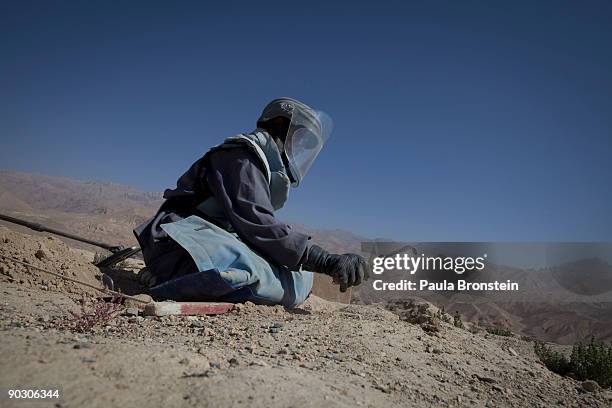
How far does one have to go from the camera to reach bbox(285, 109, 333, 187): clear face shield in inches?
139

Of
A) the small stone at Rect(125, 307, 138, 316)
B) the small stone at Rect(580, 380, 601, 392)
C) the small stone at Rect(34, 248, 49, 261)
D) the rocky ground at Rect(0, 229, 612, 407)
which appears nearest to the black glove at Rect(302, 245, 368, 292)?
the rocky ground at Rect(0, 229, 612, 407)

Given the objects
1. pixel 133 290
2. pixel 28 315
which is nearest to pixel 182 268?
pixel 133 290

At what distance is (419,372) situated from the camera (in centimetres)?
193

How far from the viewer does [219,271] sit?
2.68m

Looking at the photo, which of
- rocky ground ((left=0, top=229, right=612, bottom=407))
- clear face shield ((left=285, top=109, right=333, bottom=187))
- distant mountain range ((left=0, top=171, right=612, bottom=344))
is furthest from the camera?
distant mountain range ((left=0, top=171, right=612, bottom=344))

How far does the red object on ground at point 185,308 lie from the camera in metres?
2.27

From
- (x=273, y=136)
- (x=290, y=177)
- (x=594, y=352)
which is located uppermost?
(x=273, y=136)

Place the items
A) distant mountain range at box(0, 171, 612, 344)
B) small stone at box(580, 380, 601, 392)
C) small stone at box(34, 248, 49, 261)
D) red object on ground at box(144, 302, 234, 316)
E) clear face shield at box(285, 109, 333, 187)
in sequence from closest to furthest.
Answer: red object on ground at box(144, 302, 234, 316)
small stone at box(580, 380, 601, 392)
small stone at box(34, 248, 49, 261)
clear face shield at box(285, 109, 333, 187)
distant mountain range at box(0, 171, 612, 344)

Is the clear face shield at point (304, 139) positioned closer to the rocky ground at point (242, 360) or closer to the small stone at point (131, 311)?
the rocky ground at point (242, 360)

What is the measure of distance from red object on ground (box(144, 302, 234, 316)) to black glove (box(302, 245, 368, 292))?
610 mm

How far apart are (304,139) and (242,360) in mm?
2454

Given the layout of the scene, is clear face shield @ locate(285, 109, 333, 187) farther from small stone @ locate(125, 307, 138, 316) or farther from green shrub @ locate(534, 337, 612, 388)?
green shrub @ locate(534, 337, 612, 388)

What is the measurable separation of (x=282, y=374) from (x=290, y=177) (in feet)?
7.55

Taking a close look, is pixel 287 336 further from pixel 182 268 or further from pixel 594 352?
pixel 594 352
